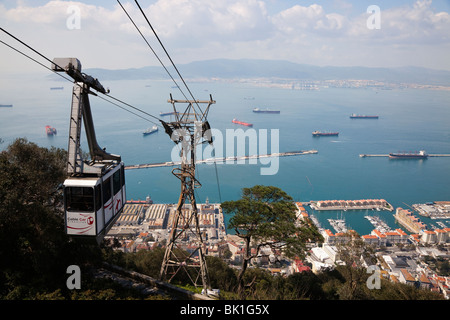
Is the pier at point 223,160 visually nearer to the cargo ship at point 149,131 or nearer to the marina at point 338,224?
the marina at point 338,224

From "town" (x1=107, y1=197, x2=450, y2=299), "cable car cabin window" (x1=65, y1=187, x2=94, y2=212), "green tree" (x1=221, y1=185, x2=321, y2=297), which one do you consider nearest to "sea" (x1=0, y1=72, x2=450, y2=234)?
"town" (x1=107, y1=197, x2=450, y2=299)

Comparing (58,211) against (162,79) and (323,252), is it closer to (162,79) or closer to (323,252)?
(323,252)

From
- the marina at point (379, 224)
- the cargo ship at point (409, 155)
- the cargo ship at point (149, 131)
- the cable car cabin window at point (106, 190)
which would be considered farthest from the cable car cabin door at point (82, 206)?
the cargo ship at point (149, 131)

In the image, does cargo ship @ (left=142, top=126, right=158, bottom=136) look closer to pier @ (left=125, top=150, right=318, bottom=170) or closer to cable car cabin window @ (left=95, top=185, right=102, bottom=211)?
pier @ (left=125, top=150, right=318, bottom=170)

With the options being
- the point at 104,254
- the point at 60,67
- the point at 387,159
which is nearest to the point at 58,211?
the point at 104,254

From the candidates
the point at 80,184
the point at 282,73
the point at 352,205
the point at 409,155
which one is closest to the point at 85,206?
the point at 80,184

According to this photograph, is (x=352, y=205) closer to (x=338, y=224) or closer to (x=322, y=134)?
(x=338, y=224)
